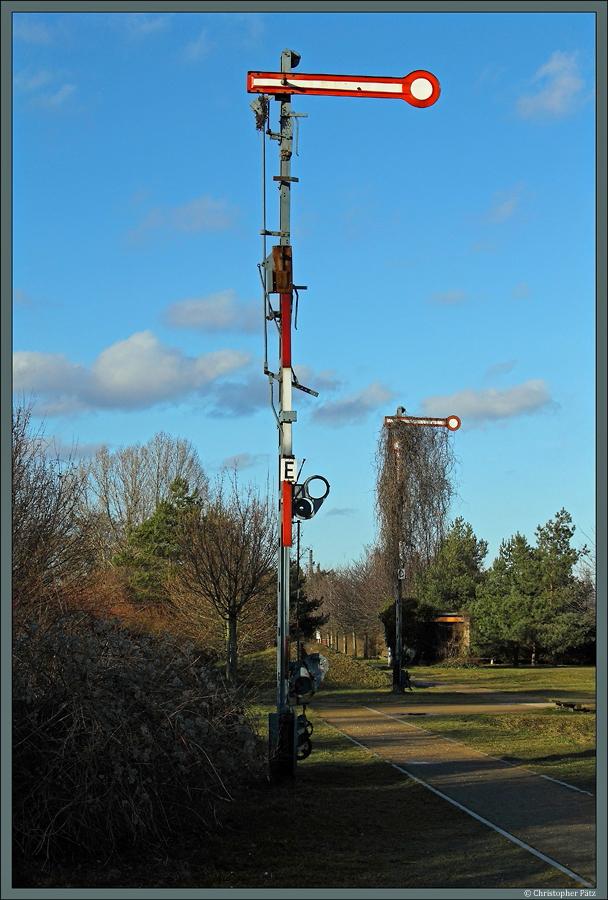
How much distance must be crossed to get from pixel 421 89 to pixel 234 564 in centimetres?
1737

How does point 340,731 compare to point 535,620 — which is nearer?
point 340,731

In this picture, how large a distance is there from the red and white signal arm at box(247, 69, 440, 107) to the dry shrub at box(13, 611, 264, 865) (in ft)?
21.0

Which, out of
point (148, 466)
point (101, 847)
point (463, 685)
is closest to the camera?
point (101, 847)

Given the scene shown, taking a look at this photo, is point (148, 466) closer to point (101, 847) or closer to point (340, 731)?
point (340, 731)

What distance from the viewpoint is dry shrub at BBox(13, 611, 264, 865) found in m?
6.92

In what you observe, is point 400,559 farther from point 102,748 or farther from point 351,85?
point 102,748

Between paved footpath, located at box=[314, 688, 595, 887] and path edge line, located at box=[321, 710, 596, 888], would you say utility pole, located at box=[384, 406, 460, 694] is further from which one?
path edge line, located at box=[321, 710, 596, 888]

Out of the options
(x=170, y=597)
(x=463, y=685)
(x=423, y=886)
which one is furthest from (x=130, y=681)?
(x=463, y=685)

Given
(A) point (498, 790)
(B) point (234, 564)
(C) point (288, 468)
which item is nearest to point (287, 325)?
(C) point (288, 468)

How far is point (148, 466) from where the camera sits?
51938 mm

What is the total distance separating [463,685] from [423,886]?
25.1 m

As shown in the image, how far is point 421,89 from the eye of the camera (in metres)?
10.0
